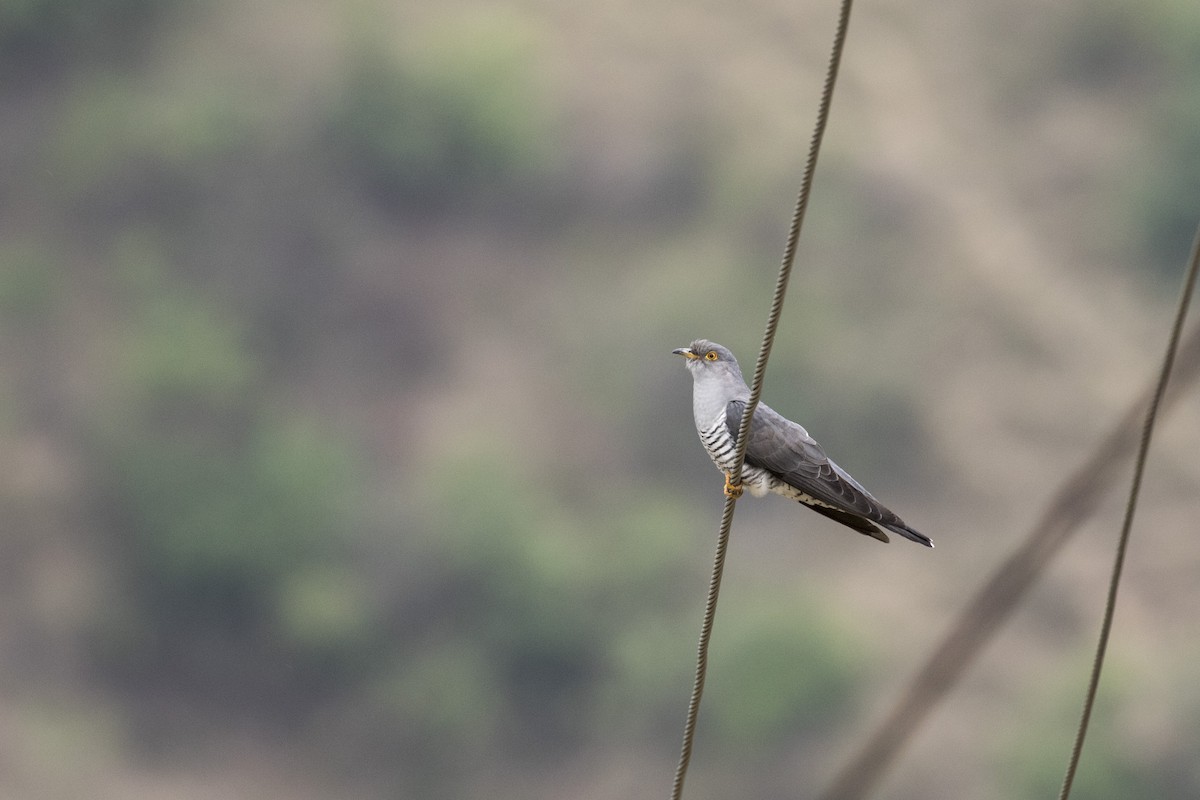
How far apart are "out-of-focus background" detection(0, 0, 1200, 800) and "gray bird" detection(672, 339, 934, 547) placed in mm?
34249

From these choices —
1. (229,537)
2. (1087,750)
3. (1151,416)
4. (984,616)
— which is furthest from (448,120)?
(984,616)

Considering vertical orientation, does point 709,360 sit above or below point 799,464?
above

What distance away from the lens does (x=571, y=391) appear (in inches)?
1933

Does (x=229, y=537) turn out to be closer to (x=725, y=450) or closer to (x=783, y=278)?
(x=725, y=450)

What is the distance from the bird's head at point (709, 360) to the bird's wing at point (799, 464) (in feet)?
0.81

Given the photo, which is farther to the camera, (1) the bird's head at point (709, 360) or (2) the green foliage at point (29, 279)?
(2) the green foliage at point (29, 279)

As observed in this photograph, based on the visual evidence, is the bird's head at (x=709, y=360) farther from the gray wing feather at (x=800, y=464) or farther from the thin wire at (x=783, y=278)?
the thin wire at (x=783, y=278)

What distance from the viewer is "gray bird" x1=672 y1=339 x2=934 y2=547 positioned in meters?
7.87

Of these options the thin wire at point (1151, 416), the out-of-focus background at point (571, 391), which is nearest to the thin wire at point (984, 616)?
the thin wire at point (1151, 416)

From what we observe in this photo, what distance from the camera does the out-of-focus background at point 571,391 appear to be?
43.6 metres

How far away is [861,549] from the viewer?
45375 mm

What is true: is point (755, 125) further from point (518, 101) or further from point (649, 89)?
point (518, 101)

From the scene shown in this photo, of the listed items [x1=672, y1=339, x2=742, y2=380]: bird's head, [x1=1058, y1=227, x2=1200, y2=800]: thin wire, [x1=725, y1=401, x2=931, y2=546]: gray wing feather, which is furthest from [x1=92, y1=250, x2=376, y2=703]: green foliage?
[x1=1058, y1=227, x2=1200, y2=800]: thin wire

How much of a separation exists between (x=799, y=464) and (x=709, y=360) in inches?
26.4
